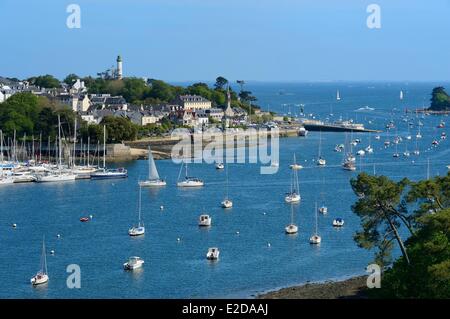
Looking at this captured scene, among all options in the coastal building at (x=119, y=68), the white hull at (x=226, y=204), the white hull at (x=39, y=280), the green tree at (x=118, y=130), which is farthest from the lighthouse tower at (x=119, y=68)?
the white hull at (x=39, y=280)

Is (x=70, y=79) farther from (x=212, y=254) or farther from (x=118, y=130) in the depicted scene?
(x=212, y=254)

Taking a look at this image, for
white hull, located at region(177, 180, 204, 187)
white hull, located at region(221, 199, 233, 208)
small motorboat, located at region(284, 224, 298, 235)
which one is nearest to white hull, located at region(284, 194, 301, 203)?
white hull, located at region(221, 199, 233, 208)

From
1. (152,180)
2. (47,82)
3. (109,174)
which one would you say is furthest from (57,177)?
(47,82)

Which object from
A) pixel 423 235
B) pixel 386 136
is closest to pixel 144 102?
pixel 386 136

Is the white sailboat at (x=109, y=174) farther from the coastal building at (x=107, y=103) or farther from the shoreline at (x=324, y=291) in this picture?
the coastal building at (x=107, y=103)

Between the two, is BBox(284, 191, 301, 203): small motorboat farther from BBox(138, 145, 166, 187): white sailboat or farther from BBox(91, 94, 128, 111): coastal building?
BBox(91, 94, 128, 111): coastal building
